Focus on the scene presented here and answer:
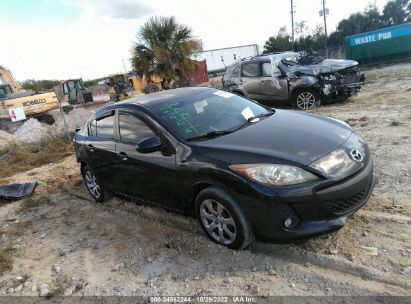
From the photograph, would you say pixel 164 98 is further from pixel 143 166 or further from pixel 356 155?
pixel 356 155

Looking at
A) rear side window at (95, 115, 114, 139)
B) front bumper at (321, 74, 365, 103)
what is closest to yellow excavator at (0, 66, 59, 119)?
front bumper at (321, 74, 365, 103)

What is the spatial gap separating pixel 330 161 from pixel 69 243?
3.44 metres

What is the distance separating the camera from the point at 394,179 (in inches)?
192

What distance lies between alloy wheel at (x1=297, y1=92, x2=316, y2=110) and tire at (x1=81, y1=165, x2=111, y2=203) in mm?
6805

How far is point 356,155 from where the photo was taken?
373 cm

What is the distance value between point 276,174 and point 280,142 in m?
0.48

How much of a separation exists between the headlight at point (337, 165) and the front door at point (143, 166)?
5.13 ft

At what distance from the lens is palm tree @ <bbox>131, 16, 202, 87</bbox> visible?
1562cm

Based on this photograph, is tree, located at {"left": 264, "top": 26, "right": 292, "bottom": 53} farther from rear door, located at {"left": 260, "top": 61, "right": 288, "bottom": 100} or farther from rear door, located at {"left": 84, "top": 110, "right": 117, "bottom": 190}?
rear door, located at {"left": 84, "top": 110, "right": 117, "bottom": 190}

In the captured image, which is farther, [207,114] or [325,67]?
[325,67]

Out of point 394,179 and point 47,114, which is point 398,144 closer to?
point 394,179

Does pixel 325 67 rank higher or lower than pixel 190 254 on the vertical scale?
higher

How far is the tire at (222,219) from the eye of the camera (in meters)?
3.64

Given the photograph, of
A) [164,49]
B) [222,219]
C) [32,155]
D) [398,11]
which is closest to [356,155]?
[222,219]
